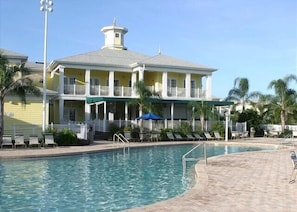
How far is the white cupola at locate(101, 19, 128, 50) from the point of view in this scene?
1861 inches

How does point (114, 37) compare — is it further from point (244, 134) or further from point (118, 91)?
point (244, 134)

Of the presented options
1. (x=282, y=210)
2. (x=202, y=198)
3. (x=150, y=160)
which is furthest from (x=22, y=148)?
(x=282, y=210)

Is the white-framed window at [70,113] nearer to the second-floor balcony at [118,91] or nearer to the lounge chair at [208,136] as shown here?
the second-floor balcony at [118,91]

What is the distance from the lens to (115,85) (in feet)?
131

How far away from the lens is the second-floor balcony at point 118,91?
119ft

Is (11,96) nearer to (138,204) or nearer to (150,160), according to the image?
(150,160)

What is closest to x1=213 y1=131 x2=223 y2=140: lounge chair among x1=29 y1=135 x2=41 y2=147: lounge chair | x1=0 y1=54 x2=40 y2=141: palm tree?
x1=29 y1=135 x2=41 y2=147: lounge chair

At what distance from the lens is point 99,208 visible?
30.6ft

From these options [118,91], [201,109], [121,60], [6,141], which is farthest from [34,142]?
[121,60]

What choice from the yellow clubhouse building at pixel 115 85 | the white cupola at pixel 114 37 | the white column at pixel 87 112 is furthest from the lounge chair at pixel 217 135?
the white cupola at pixel 114 37

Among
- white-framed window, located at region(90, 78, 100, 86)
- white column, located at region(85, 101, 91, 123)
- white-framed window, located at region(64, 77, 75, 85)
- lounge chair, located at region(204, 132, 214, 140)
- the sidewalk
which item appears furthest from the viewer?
white-framed window, located at region(90, 78, 100, 86)

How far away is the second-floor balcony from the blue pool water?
674 inches

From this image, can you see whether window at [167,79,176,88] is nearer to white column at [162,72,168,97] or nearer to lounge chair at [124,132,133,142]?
white column at [162,72,168,97]

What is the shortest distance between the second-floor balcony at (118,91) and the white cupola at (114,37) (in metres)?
10.0
